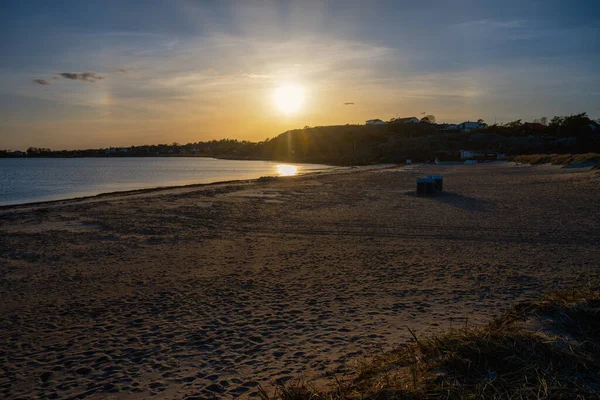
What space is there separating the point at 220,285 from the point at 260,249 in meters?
3.07

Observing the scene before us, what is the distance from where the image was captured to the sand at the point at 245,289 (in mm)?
4461

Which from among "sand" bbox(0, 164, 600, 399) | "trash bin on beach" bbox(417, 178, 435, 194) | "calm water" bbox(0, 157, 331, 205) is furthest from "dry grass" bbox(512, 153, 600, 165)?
"calm water" bbox(0, 157, 331, 205)

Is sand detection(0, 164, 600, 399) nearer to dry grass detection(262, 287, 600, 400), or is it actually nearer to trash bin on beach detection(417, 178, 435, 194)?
dry grass detection(262, 287, 600, 400)

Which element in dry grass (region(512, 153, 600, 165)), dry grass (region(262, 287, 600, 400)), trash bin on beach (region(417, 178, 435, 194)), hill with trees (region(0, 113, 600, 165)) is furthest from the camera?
hill with trees (region(0, 113, 600, 165))

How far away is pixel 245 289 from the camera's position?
7.21 meters

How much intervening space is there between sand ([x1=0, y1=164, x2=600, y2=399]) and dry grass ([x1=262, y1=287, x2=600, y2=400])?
0.90m

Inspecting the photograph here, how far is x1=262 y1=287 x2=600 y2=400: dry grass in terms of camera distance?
280 centimetres

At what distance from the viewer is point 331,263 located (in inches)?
352

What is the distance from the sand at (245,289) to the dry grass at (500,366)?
90cm

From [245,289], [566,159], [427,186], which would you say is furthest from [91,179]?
[566,159]

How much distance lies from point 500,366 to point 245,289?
4806 millimetres

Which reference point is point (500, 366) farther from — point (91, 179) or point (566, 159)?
point (91, 179)

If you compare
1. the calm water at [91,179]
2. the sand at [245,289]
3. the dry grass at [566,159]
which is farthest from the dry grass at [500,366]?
the dry grass at [566,159]

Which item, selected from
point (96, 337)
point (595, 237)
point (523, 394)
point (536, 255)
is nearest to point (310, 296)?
point (96, 337)
